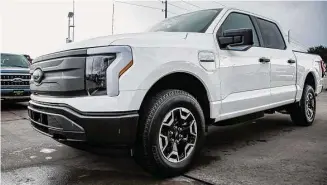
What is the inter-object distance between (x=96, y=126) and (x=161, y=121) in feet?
1.91

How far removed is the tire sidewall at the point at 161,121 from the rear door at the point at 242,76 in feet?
1.51

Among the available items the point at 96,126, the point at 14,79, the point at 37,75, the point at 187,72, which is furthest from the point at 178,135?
the point at 14,79

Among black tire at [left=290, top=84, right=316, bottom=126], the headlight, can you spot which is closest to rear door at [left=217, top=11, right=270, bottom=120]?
the headlight

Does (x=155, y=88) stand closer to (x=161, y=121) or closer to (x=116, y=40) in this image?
(x=161, y=121)

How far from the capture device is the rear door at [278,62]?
14.6 ft

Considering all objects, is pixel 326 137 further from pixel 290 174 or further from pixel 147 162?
pixel 147 162

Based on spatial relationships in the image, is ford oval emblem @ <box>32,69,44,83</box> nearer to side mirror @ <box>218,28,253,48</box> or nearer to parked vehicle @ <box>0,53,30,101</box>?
side mirror @ <box>218,28,253,48</box>

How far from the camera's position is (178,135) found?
3.01m

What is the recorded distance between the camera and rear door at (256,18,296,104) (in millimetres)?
4438

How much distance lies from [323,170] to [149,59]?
81.6 inches

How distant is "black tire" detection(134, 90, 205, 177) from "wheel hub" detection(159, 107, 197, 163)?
0.06 m

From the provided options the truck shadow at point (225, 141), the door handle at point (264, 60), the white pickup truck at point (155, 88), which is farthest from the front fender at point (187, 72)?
the door handle at point (264, 60)

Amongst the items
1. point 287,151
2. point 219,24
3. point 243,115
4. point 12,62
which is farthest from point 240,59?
point 12,62

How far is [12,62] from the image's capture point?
9.70 metres
